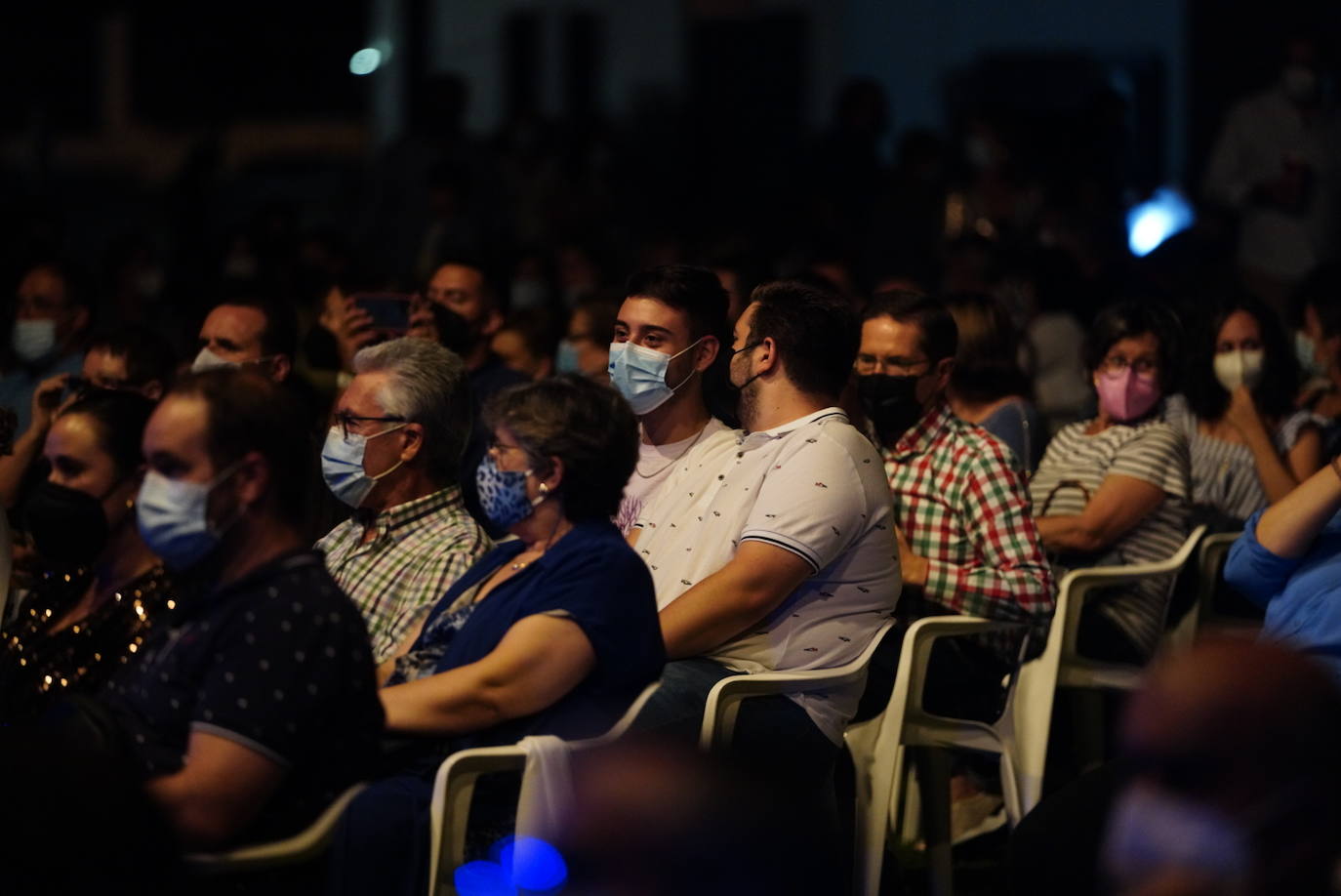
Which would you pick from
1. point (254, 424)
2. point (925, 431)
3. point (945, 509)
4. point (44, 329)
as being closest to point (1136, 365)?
point (925, 431)

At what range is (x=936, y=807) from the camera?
4031mm

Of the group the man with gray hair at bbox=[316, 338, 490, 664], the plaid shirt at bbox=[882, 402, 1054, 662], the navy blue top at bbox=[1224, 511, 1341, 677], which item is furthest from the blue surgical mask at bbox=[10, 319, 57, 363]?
the navy blue top at bbox=[1224, 511, 1341, 677]

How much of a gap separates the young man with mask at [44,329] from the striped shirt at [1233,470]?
342 cm

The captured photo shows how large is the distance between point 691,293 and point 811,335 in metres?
0.48

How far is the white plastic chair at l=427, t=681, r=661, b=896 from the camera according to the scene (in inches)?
116

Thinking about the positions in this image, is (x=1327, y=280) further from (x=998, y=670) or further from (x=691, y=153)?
(x=691, y=153)

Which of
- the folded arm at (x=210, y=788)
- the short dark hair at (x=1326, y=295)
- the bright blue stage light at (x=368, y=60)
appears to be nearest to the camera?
the folded arm at (x=210, y=788)

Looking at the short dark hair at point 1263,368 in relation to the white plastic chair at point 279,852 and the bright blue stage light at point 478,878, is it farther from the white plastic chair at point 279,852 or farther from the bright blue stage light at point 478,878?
the white plastic chair at point 279,852

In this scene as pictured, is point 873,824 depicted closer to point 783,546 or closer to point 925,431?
point 783,546

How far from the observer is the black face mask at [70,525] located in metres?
3.38

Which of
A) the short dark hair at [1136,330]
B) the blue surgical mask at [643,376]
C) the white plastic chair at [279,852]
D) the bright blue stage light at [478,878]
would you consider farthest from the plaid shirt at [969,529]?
the white plastic chair at [279,852]

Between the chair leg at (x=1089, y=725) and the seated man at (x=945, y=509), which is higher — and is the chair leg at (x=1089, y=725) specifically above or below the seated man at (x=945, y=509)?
below

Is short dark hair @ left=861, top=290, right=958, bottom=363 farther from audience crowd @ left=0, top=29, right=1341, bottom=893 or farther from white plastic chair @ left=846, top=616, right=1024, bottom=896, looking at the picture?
white plastic chair @ left=846, top=616, right=1024, bottom=896

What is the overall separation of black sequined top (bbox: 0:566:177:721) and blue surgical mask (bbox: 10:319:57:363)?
2668 mm
